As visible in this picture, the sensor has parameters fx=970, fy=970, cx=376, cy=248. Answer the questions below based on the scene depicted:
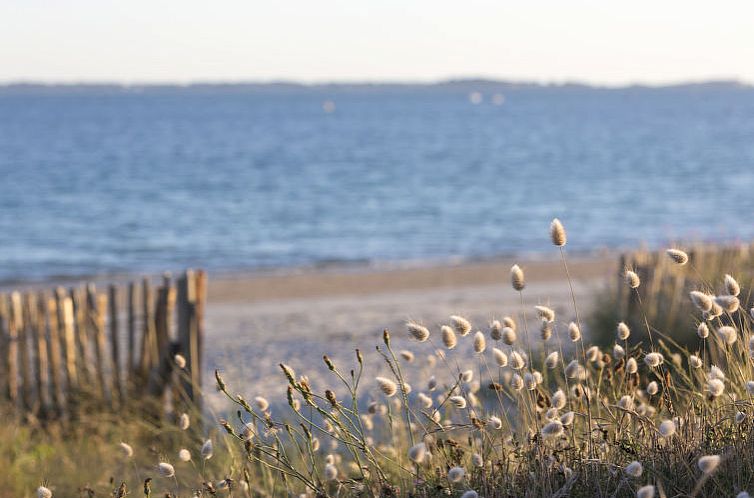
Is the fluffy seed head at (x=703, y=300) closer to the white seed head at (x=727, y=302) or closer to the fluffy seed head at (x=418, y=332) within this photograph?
the white seed head at (x=727, y=302)

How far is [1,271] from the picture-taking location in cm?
1995

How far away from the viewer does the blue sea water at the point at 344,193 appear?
78.2 ft

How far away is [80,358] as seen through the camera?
7.19 m

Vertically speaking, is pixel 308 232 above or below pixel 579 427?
below

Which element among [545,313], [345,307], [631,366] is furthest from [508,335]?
[345,307]

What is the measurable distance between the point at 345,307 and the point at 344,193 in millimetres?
26248

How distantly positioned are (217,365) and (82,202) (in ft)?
91.7

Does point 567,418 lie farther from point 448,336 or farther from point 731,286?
point 731,286

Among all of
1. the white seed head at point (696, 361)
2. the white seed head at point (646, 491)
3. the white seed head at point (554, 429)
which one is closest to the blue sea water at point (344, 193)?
the white seed head at point (696, 361)

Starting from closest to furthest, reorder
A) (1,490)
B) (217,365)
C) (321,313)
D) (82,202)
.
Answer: (1,490) < (217,365) < (321,313) < (82,202)

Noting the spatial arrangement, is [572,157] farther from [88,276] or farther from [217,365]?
[217,365]

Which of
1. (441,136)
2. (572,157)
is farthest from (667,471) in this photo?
(441,136)

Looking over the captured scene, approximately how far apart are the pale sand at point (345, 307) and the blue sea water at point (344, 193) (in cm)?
246

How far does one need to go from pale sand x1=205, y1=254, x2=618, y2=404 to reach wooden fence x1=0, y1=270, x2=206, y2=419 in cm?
65
